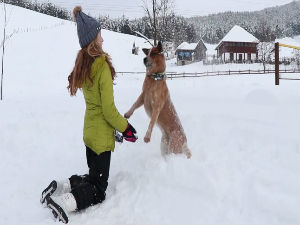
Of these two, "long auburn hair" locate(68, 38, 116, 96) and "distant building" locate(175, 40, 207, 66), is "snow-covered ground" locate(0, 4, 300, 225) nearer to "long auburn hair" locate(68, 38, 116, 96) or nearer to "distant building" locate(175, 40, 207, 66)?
"long auburn hair" locate(68, 38, 116, 96)

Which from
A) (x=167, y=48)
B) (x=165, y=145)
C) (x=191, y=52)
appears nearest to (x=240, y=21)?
(x=191, y=52)

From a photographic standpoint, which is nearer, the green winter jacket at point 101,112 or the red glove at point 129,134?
the green winter jacket at point 101,112

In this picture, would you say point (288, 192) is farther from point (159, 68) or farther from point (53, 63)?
point (53, 63)

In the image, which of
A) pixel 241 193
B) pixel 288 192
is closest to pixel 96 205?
pixel 241 193

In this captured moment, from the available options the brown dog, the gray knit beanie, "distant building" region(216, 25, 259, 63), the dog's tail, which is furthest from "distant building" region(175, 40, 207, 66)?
the gray knit beanie

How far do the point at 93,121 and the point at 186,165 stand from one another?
1270mm

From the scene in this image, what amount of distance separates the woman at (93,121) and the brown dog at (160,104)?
1.96 ft

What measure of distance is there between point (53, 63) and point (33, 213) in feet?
95.4

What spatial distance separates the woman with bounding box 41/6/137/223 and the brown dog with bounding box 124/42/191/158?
0.60 metres

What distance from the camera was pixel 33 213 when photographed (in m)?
3.58

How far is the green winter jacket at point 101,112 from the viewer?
3432 millimetres

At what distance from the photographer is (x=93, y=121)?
3613 millimetres

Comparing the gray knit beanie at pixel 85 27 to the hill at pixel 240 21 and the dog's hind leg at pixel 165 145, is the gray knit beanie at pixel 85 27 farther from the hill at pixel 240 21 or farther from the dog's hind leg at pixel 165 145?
the hill at pixel 240 21

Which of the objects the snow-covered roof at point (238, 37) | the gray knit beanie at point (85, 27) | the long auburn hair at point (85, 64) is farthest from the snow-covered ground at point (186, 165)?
the snow-covered roof at point (238, 37)
